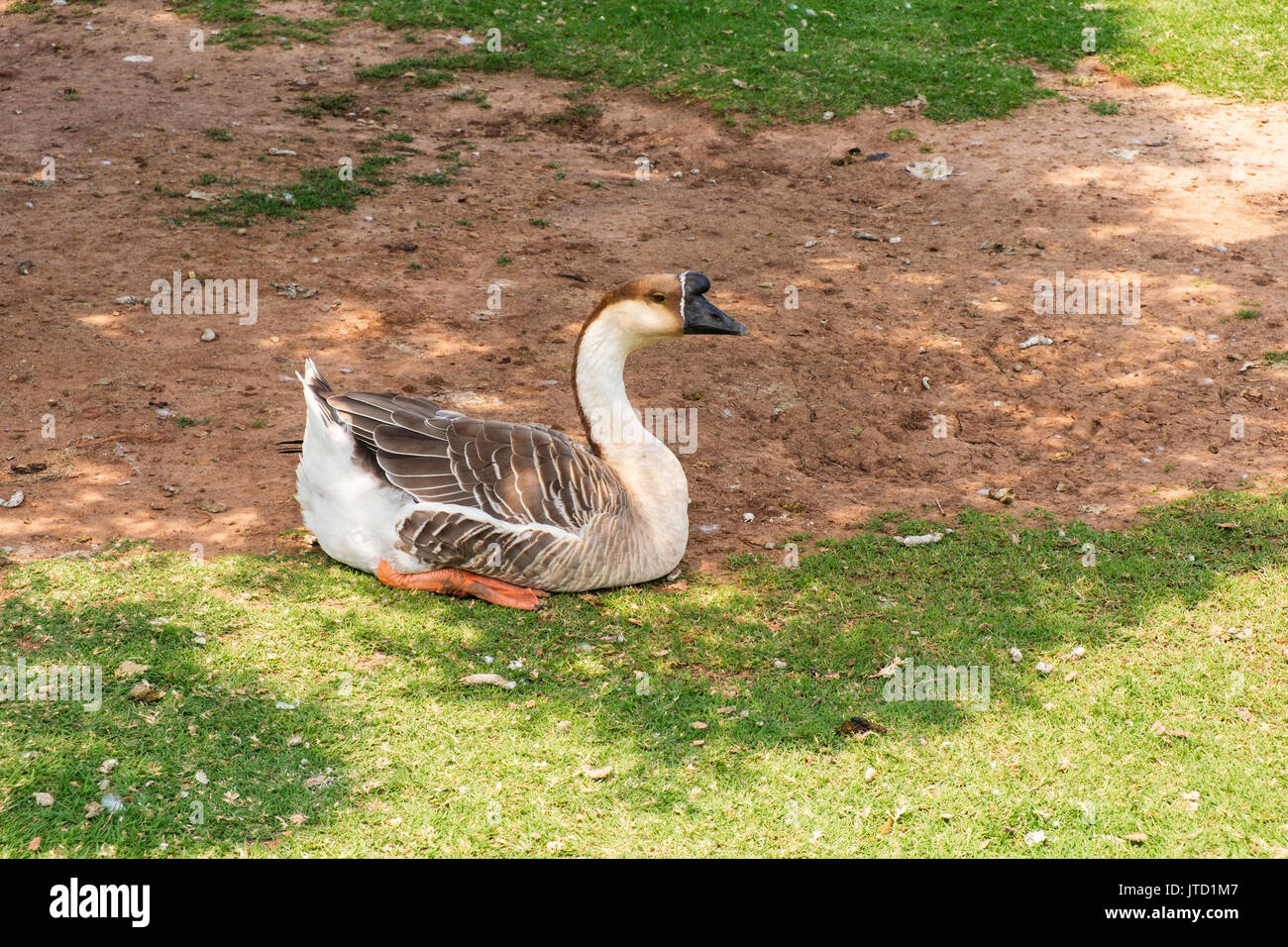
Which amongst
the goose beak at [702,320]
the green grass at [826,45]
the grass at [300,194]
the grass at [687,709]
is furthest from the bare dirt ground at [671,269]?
the goose beak at [702,320]

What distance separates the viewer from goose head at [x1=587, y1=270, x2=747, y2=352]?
543cm

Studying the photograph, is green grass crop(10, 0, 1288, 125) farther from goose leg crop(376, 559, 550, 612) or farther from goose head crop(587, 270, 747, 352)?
goose leg crop(376, 559, 550, 612)

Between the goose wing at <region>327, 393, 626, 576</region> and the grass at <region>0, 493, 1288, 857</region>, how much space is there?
35 centimetres

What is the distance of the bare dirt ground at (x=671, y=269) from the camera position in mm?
6664

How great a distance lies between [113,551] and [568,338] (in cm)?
362

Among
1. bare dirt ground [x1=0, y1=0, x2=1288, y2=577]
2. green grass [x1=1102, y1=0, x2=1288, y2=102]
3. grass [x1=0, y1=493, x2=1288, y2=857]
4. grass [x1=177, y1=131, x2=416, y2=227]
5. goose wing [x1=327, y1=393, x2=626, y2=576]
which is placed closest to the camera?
grass [x1=0, y1=493, x2=1288, y2=857]

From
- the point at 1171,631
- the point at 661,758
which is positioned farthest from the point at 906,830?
the point at 1171,631

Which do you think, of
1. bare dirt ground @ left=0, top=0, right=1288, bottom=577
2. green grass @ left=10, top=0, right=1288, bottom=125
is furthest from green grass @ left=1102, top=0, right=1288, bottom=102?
bare dirt ground @ left=0, top=0, right=1288, bottom=577

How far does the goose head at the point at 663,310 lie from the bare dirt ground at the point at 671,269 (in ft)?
4.32

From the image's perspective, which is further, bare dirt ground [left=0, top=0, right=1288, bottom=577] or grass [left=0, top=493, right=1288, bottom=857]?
bare dirt ground [left=0, top=0, right=1288, bottom=577]

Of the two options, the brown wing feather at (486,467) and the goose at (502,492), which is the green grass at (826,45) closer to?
the goose at (502,492)

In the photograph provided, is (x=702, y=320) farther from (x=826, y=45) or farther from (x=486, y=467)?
(x=826, y=45)

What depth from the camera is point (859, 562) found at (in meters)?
5.94

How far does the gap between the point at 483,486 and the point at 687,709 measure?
4.83ft
